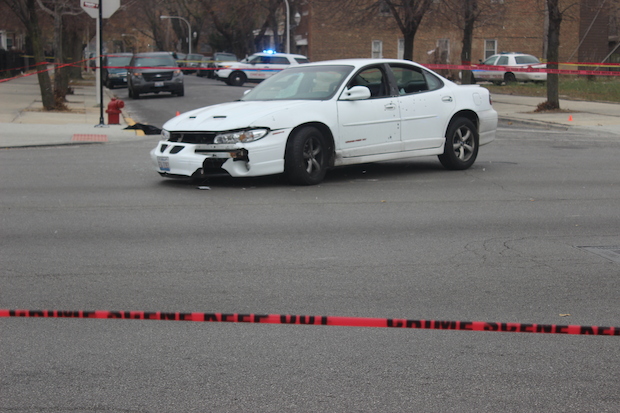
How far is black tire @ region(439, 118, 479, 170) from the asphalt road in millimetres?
849

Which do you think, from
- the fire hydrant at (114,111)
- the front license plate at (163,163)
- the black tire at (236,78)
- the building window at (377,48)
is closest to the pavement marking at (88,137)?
the fire hydrant at (114,111)

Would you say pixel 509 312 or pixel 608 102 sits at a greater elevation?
pixel 608 102

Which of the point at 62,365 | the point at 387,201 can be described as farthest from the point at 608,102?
the point at 62,365

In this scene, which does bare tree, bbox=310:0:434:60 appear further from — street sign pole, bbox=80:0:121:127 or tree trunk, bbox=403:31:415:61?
street sign pole, bbox=80:0:121:127

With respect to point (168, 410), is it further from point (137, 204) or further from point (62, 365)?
point (137, 204)

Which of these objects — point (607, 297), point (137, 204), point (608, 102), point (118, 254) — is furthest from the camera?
point (608, 102)

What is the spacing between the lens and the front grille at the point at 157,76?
3134 centimetres

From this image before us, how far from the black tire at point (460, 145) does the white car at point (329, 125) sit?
0.05ft

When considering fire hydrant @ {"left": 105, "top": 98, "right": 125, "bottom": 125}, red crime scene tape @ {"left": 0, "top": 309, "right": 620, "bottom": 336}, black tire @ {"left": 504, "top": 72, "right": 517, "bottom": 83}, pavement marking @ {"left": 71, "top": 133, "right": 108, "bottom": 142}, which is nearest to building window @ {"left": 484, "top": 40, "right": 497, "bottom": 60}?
black tire @ {"left": 504, "top": 72, "right": 517, "bottom": 83}

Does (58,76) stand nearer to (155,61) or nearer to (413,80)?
(155,61)

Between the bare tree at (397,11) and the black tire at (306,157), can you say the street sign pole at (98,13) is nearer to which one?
the bare tree at (397,11)

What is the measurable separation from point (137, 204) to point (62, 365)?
5046mm

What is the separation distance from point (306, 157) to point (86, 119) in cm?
1249

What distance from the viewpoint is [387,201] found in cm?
962
